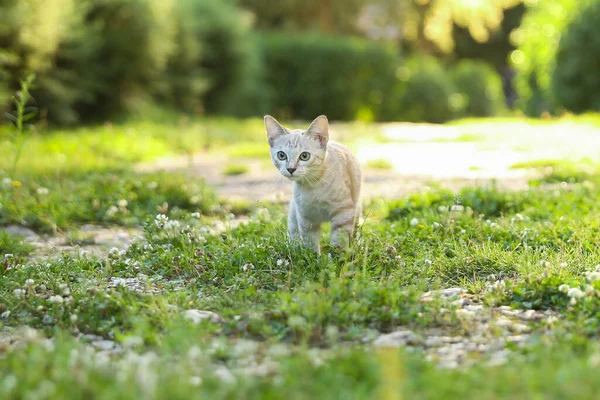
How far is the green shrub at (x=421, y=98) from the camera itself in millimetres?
20750

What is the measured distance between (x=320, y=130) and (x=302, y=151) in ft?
0.57

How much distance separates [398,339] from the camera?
295cm

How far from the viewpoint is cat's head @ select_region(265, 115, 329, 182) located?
400 cm

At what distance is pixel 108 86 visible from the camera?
12.2 metres

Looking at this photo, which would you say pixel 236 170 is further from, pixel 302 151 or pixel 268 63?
pixel 268 63

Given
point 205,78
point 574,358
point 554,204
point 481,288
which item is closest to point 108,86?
point 205,78

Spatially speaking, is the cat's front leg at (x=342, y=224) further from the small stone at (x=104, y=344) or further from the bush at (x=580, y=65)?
the bush at (x=580, y=65)

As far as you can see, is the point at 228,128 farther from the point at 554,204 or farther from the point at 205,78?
the point at 554,204

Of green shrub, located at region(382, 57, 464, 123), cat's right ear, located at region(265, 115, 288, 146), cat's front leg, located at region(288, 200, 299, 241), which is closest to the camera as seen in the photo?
cat's right ear, located at region(265, 115, 288, 146)

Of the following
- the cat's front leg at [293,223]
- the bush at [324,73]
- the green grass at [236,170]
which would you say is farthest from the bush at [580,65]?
the cat's front leg at [293,223]

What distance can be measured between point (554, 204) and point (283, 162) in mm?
2321

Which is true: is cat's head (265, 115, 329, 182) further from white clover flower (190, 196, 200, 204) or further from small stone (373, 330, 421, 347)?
white clover flower (190, 196, 200, 204)

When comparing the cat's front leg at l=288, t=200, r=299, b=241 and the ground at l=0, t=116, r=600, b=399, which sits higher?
the cat's front leg at l=288, t=200, r=299, b=241

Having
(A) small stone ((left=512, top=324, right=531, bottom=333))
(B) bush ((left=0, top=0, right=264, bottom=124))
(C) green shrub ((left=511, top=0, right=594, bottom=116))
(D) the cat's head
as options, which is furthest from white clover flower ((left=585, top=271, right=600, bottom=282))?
(C) green shrub ((left=511, top=0, right=594, bottom=116))
